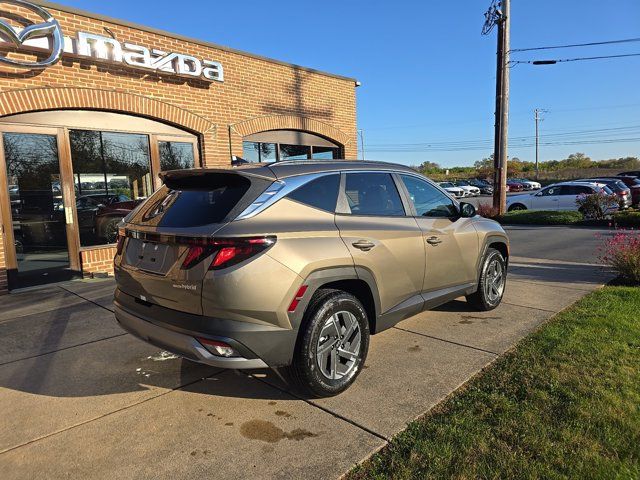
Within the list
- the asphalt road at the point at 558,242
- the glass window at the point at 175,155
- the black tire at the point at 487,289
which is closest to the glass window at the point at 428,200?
the black tire at the point at 487,289

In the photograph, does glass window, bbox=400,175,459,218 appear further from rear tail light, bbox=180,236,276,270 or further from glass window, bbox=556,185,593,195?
glass window, bbox=556,185,593,195

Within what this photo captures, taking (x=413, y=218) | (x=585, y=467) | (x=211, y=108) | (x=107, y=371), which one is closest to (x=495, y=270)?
(x=413, y=218)

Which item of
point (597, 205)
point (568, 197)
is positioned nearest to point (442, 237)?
point (597, 205)

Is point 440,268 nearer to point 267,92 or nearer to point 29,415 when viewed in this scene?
point 29,415

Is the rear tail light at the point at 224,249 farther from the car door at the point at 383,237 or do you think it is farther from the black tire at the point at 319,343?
the car door at the point at 383,237

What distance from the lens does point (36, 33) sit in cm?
672

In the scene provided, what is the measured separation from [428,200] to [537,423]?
2.39 metres

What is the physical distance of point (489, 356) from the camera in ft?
13.3

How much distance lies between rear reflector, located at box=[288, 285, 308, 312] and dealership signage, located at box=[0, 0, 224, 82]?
252 inches

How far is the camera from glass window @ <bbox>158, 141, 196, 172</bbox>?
8.96 m

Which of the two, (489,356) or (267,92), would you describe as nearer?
(489,356)

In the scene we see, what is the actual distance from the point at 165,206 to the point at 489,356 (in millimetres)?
3112

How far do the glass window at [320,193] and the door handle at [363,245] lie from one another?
325 millimetres

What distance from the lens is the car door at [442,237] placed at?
14.1 ft
